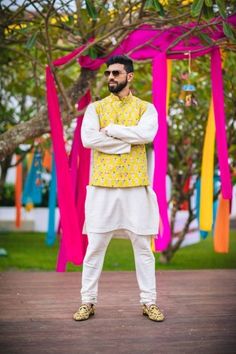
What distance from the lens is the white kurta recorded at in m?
3.24

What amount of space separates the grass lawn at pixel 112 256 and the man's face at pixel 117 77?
3.86 m

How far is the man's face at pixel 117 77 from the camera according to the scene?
10.8 ft

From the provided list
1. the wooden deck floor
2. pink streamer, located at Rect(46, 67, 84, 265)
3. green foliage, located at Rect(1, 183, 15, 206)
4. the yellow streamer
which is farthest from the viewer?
green foliage, located at Rect(1, 183, 15, 206)

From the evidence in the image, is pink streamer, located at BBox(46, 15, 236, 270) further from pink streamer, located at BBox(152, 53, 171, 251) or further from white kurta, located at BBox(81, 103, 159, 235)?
white kurta, located at BBox(81, 103, 159, 235)

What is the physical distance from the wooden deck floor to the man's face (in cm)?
126

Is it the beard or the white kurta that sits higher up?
the beard

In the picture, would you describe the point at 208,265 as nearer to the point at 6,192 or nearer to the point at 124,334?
the point at 124,334

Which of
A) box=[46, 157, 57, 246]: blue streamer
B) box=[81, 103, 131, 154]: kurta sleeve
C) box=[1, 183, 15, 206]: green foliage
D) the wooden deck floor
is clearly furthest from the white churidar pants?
box=[1, 183, 15, 206]: green foliage

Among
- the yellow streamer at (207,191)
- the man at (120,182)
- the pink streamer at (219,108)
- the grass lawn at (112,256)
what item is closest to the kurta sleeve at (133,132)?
the man at (120,182)

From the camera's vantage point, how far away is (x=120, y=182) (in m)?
3.26

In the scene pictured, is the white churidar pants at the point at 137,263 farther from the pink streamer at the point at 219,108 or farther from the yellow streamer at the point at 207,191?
the yellow streamer at the point at 207,191

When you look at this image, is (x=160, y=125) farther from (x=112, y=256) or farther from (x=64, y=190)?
(x=112, y=256)

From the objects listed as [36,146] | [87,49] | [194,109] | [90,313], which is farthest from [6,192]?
[90,313]

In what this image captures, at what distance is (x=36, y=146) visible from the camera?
7.83 meters
